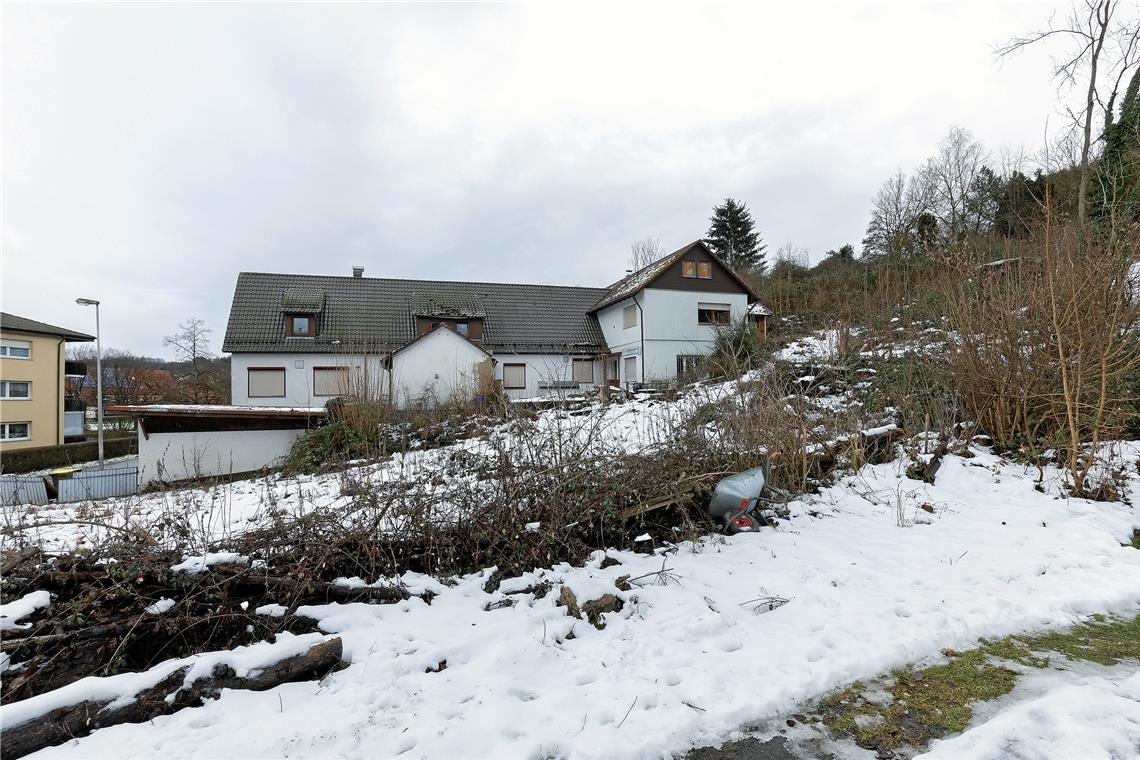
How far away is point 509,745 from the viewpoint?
8.11ft

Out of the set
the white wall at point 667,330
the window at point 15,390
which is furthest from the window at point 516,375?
the window at point 15,390

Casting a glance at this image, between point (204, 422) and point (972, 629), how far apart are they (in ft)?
58.7

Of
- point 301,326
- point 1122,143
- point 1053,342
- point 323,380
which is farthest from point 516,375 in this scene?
point 1122,143

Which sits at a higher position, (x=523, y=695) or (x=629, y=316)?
(x=629, y=316)

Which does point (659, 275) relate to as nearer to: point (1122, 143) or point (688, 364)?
point (688, 364)

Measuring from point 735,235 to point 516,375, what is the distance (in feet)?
81.3

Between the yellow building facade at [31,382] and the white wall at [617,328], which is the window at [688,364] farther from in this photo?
the yellow building facade at [31,382]

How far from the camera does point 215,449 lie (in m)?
15.1

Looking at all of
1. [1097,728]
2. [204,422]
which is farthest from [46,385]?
[1097,728]

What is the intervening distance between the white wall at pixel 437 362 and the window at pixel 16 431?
2640 cm

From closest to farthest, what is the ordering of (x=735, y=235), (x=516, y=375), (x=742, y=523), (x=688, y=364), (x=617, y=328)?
1. (x=742, y=523)
2. (x=688, y=364)
3. (x=516, y=375)
4. (x=617, y=328)
5. (x=735, y=235)

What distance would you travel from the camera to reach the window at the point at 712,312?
26.6 meters

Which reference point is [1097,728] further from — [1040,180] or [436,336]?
[1040,180]

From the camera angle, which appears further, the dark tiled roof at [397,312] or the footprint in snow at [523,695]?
the dark tiled roof at [397,312]
